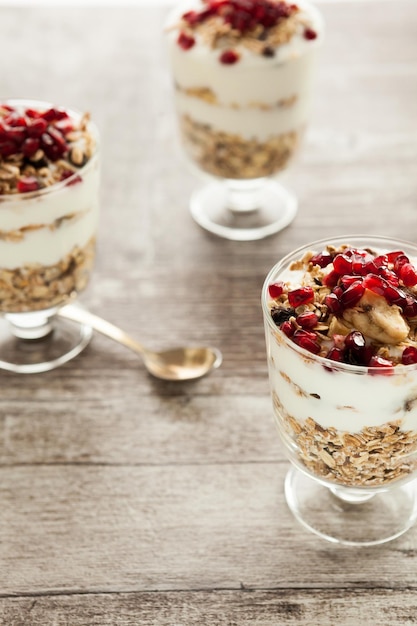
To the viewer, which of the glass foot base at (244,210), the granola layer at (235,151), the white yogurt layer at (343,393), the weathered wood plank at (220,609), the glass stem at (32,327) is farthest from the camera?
the glass foot base at (244,210)

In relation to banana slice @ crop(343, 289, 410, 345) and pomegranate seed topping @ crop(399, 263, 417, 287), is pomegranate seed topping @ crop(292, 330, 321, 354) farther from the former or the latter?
pomegranate seed topping @ crop(399, 263, 417, 287)

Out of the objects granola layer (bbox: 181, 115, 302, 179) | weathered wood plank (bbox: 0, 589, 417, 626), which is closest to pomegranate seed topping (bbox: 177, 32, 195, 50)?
granola layer (bbox: 181, 115, 302, 179)

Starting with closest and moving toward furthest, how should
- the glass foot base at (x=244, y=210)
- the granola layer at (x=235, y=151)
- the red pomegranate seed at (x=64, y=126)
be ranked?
1. the red pomegranate seed at (x=64, y=126)
2. the granola layer at (x=235, y=151)
3. the glass foot base at (x=244, y=210)

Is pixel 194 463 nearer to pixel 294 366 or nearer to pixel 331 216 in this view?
pixel 294 366

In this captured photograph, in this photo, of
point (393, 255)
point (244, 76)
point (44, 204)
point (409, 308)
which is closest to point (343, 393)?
point (409, 308)

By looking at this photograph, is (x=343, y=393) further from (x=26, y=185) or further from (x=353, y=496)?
(x=26, y=185)

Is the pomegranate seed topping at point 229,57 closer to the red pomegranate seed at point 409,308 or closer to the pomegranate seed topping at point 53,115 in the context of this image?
the pomegranate seed topping at point 53,115

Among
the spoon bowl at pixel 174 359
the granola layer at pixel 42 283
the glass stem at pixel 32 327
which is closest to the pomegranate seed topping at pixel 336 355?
the spoon bowl at pixel 174 359
